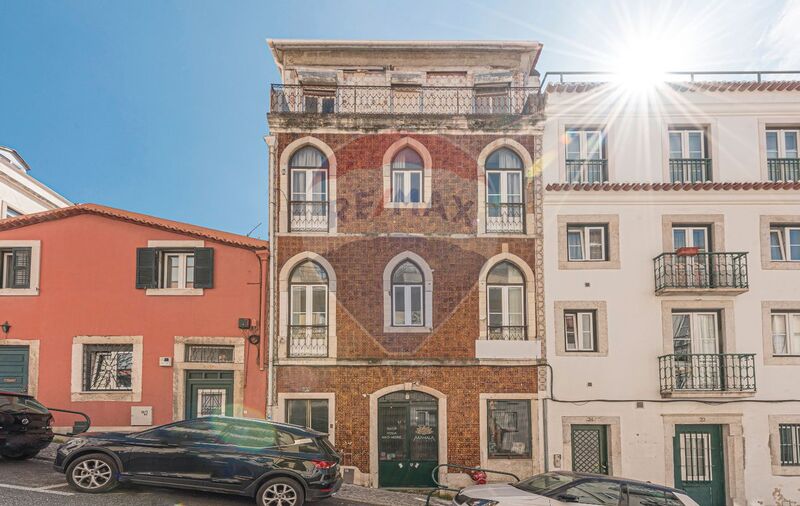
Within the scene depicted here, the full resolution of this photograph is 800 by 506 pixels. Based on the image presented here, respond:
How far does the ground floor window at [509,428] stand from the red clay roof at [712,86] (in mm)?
8480

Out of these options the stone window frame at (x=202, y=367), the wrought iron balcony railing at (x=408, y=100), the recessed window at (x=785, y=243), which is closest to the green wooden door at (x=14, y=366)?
the stone window frame at (x=202, y=367)

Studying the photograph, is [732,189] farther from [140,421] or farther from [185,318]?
[140,421]

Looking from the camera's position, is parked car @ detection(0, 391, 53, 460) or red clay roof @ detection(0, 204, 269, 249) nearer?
parked car @ detection(0, 391, 53, 460)

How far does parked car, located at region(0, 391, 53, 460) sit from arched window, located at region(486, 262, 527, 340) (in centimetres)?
1039

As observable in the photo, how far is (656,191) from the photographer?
1650 cm

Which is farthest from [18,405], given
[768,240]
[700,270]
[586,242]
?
[768,240]

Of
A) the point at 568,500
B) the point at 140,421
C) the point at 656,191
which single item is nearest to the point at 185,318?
the point at 140,421

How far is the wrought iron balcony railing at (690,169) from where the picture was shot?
1688cm

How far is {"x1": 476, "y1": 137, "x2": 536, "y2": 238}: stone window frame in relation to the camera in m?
16.4

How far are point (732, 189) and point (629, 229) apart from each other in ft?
9.66

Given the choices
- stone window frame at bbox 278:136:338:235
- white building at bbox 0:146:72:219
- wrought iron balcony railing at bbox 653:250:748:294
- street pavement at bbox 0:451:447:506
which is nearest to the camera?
street pavement at bbox 0:451:447:506

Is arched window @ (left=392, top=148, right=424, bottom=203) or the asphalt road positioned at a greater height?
arched window @ (left=392, top=148, right=424, bottom=203)

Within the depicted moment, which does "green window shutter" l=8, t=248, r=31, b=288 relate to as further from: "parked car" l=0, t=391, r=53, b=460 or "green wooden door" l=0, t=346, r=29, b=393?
"parked car" l=0, t=391, r=53, b=460

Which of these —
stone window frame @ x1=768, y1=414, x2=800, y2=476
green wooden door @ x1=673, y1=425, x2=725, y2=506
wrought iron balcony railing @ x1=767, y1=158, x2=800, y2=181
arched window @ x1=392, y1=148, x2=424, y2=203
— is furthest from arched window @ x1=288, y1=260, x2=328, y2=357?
wrought iron balcony railing @ x1=767, y1=158, x2=800, y2=181
